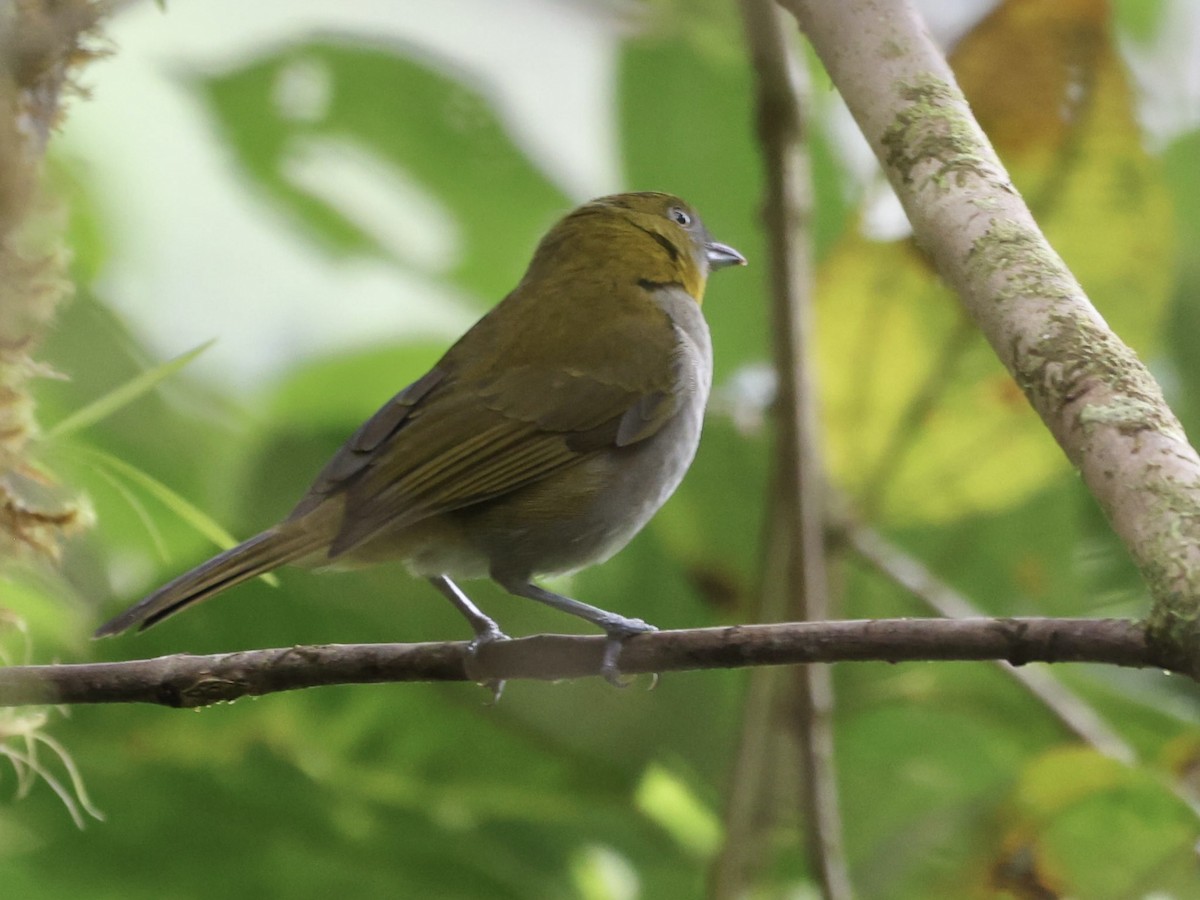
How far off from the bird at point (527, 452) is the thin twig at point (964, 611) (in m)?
0.46

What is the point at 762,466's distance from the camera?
328 cm

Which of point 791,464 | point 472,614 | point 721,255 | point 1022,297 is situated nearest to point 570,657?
point 472,614

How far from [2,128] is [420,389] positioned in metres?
1.41

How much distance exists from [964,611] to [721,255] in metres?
1.11

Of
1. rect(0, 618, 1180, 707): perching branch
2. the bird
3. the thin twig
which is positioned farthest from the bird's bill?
rect(0, 618, 1180, 707): perching branch

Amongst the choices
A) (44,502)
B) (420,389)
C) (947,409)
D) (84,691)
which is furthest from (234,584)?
(947,409)

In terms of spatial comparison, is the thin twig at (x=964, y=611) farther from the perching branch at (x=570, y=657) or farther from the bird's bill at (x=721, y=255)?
the perching branch at (x=570, y=657)

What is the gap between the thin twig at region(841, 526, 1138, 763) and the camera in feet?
9.40

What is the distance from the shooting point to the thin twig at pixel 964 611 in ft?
9.40

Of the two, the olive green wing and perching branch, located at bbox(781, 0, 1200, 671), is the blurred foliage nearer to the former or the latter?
the olive green wing

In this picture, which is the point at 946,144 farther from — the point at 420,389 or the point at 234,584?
the point at 420,389

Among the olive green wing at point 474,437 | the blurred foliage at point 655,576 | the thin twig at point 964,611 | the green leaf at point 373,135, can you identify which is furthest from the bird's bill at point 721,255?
the thin twig at point 964,611

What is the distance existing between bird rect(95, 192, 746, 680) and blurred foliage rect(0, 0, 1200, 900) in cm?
16

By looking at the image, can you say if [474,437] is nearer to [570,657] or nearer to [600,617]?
[600,617]
